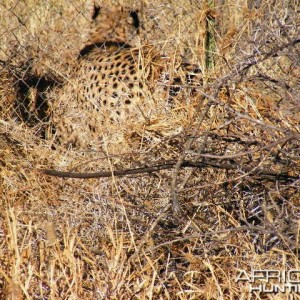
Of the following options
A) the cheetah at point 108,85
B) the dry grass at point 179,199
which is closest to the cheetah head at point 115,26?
the cheetah at point 108,85

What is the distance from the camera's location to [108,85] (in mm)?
4480

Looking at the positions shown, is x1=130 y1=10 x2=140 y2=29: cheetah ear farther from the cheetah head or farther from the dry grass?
the dry grass

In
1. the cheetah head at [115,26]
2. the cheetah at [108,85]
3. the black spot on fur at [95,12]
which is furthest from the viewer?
the black spot on fur at [95,12]

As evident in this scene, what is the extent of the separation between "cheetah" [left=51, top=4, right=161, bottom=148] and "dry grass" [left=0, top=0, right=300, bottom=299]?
6.6 inches

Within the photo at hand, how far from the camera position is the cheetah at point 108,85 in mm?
4152

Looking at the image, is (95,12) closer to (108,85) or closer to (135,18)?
(135,18)

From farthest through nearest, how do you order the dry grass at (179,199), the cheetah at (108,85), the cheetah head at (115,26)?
the cheetah head at (115,26)
the cheetah at (108,85)
the dry grass at (179,199)

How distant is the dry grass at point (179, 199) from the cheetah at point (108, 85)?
167mm

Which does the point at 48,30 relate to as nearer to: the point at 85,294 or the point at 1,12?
the point at 1,12

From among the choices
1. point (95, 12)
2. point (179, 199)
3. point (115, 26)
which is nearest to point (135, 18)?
point (115, 26)

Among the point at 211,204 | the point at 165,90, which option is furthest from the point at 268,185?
the point at 165,90

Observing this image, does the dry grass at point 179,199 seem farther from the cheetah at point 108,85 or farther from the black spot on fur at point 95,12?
the black spot on fur at point 95,12

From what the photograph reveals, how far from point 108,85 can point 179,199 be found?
122 cm

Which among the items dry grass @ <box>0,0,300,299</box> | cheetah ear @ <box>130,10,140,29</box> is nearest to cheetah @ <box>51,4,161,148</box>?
cheetah ear @ <box>130,10,140,29</box>
